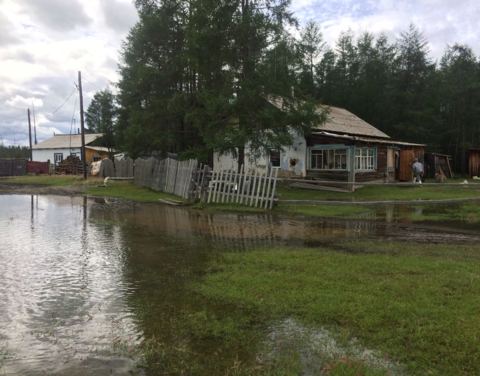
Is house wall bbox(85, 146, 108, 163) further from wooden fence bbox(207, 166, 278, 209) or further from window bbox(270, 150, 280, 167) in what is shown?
wooden fence bbox(207, 166, 278, 209)

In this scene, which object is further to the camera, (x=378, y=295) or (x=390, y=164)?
(x=390, y=164)

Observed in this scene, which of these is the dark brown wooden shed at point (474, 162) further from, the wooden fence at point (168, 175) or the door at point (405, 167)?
the wooden fence at point (168, 175)

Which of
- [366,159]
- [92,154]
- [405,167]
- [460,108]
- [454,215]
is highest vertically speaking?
[460,108]

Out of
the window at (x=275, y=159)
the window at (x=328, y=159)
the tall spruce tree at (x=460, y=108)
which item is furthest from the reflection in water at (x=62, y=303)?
the tall spruce tree at (x=460, y=108)

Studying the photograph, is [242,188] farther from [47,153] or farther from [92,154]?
[47,153]

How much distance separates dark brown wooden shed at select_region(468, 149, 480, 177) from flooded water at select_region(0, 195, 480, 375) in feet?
101

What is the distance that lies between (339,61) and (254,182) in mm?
36711

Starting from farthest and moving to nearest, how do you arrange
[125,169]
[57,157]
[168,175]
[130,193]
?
1. [57,157]
2. [125,169]
3. [130,193]
4. [168,175]

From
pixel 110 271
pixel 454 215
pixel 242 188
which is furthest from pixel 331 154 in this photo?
pixel 110 271

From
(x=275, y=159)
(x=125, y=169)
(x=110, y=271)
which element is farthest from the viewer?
(x=125, y=169)

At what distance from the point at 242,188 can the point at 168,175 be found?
6296 millimetres

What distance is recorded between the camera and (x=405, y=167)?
113ft

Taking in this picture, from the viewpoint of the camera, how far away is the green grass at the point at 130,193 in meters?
21.8

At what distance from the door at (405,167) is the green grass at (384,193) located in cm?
738
